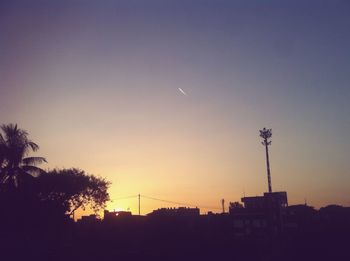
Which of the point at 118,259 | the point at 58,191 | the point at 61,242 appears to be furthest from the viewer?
the point at 58,191

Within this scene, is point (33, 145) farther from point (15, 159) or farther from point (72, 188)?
point (72, 188)

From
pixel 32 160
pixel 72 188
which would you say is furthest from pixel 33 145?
pixel 72 188

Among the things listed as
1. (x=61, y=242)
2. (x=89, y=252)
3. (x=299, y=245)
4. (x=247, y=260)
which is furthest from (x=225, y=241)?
(x=61, y=242)

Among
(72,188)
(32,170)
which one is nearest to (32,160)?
(32,170)

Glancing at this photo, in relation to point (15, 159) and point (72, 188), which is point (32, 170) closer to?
point (15, 159)

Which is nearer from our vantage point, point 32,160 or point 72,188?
point 32,160

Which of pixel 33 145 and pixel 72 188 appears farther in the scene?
pixel 72 188

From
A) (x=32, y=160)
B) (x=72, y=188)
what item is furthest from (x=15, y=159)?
(x=72, y=188)

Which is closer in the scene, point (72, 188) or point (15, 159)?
point (15, 159)

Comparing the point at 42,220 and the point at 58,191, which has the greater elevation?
the point at 58,191

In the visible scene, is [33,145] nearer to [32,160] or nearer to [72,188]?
[32,160]

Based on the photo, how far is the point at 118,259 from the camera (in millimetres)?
26516

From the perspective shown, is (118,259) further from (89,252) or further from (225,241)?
(225,241)

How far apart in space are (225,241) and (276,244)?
4.23 metres
